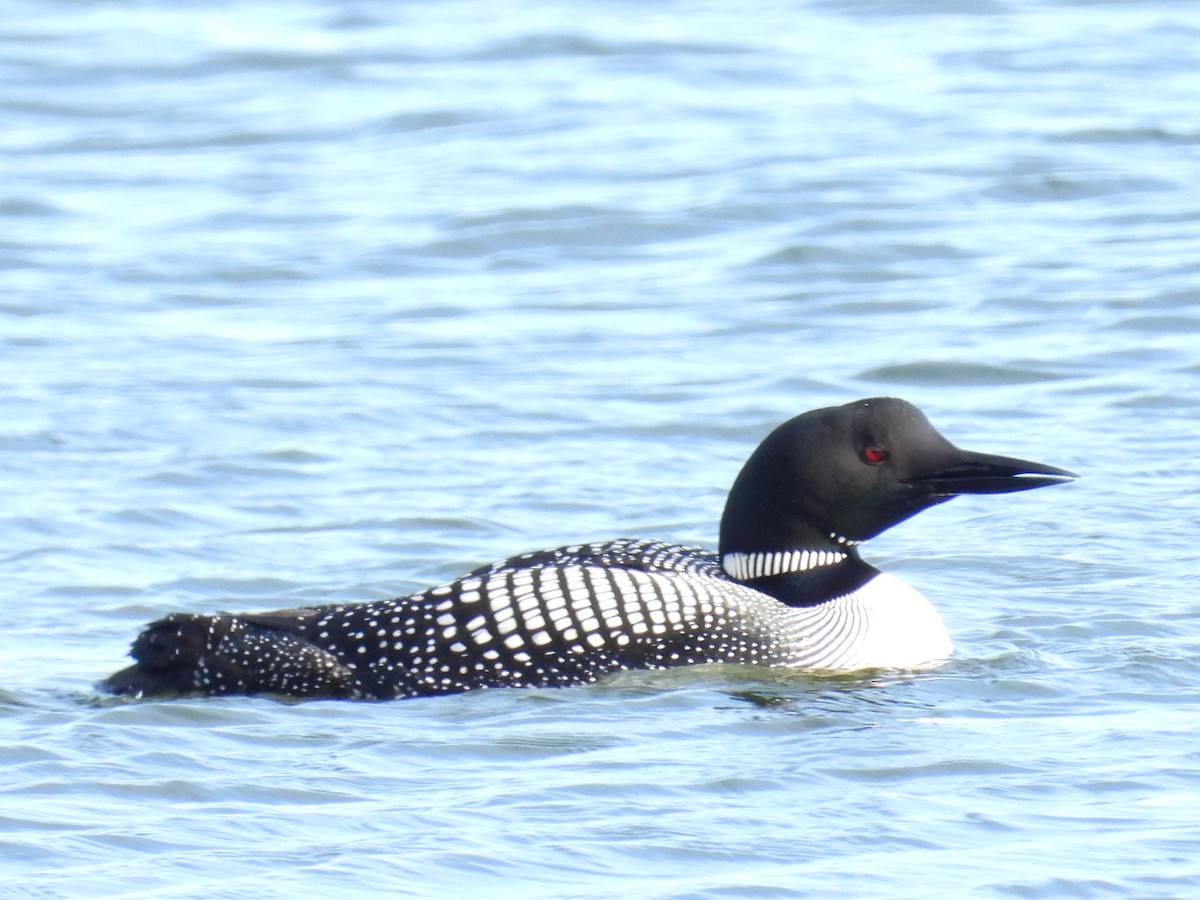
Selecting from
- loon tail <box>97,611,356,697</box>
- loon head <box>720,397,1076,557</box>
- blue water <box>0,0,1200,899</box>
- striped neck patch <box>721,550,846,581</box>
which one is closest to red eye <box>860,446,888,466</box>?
loon head <box>720,397,1076,557</box>

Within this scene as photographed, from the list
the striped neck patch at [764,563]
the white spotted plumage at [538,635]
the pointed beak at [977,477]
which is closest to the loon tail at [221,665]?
the white spotted plumage at [538,635]

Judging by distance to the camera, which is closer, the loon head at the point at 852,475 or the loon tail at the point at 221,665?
the loon tail at the point at 221,665

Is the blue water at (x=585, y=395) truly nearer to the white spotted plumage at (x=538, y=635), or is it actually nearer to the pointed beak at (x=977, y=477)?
the white spotted plumage at (x=538, y=635)

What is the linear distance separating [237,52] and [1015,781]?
11.1 metres

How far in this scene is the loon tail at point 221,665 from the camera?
17.7 ft

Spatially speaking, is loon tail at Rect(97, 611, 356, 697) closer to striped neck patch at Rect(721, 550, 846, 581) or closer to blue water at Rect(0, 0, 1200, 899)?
blue water at Rect(0, 0, 1200, 899)

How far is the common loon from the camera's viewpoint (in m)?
5.42

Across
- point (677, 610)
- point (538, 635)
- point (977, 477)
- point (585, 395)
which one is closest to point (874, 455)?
point (977, 477)

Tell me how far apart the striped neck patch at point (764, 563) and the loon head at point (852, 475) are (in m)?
0.02

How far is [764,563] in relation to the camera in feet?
18.9

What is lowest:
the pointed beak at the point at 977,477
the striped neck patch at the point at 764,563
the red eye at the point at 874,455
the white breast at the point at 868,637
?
the white breast at the point at 868,637

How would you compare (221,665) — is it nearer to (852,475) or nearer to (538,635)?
(538,635)

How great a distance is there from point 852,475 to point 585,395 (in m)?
2.81

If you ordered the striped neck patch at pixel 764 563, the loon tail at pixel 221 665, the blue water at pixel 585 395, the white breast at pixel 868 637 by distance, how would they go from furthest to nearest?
the striped neck patch at pixel 764 563 → the white breast at pixel 868 637 → the loon tail at pixel 221 665 → the blue water at pixel 585 395
